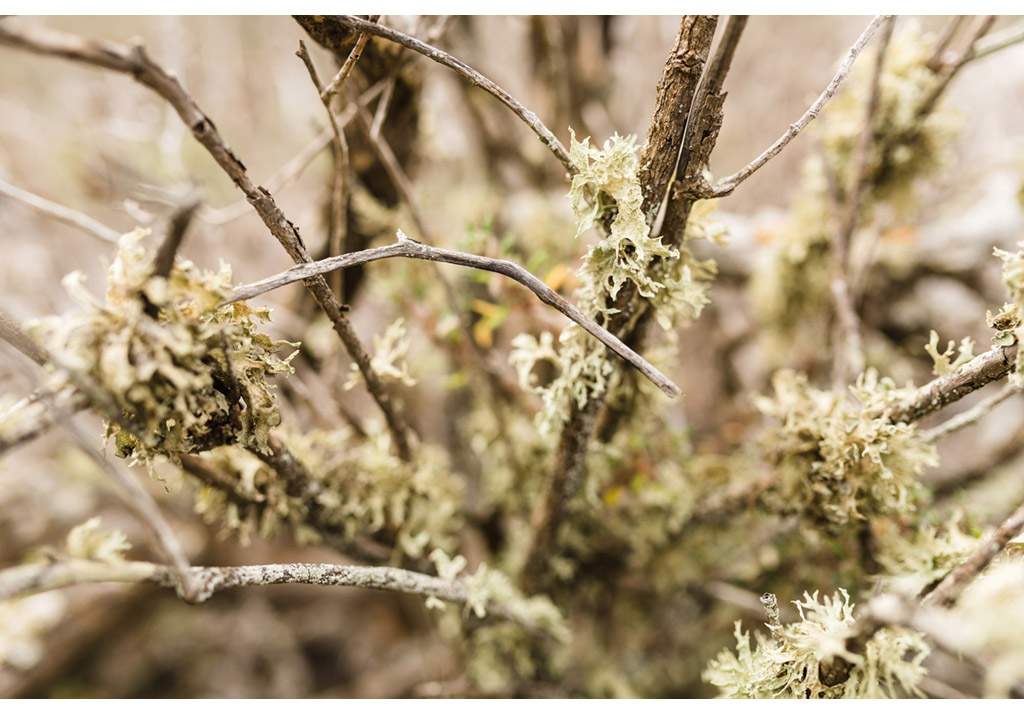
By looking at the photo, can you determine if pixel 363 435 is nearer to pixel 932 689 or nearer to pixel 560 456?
pixel 560 456

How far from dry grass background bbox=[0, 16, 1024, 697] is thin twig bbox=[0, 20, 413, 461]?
581mm

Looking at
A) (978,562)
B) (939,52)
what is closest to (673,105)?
(978,562)

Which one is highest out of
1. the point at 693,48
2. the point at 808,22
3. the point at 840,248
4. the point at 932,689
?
the point at 808,22

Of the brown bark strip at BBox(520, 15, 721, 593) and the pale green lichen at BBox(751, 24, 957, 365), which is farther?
the pale green lichen at BBox(751, 24, 957, 365)

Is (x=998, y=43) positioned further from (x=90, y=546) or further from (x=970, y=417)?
(x=90, y=546)

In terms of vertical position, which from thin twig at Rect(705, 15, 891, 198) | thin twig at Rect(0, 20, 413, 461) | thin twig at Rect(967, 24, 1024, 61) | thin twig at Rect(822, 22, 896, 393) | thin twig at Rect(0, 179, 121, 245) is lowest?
thin twig at Rect(0, 20, 413, 461)

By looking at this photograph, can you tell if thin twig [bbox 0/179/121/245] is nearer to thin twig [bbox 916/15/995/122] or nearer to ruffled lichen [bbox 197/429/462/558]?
ruffled lichen [bbox 197/429/462/558]

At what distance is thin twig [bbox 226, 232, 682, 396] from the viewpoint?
52 centimetres

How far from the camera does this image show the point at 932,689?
762 mm

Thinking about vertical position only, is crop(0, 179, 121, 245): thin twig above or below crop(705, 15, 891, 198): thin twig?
above

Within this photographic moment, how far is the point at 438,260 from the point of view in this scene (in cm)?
57

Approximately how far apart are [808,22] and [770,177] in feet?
1.91

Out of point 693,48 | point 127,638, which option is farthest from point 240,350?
point 127,638

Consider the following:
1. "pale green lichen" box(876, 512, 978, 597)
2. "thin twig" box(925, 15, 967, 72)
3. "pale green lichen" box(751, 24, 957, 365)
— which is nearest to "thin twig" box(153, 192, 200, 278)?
"pale green lichen" box(876, 512, 978, 597)
